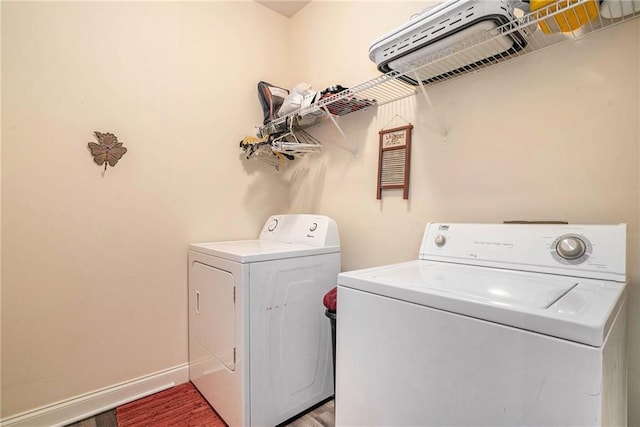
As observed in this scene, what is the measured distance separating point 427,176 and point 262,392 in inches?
54.4

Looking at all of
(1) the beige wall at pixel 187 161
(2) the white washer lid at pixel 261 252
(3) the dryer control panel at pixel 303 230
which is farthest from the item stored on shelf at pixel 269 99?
(2) the white washer lid at pixel 261 252

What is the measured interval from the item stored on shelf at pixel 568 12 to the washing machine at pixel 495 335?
69 centimetres

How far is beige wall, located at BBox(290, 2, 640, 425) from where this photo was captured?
104 cm

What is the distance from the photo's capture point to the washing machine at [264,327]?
1.47 meters

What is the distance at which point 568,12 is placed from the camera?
0.99 metres

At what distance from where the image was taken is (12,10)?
4.82 feet

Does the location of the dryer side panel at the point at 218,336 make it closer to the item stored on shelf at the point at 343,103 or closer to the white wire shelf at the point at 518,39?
the item stored on shelf at the point at 343,103

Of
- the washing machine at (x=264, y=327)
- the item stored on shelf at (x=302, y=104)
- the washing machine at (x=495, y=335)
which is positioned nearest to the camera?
the washing machine at (x=495, y=335)

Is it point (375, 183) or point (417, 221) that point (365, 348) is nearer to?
point (417, 221)

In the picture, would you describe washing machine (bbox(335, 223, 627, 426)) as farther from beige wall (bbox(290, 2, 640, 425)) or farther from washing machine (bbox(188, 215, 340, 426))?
washing machine (bbox(188, 215, 340, 426))

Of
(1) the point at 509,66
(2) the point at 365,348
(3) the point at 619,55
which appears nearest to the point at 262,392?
(2) the point at 365,348

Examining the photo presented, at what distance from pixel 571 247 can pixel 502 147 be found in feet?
1.72

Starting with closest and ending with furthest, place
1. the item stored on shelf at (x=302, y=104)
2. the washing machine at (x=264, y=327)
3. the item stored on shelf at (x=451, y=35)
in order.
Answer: the item stored on shelf at (x=451, y=35) → the washing machine at (x=264, y=327) → the item stored on shelf at (x=302, y=104)

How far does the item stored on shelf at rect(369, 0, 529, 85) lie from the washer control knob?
73cm
